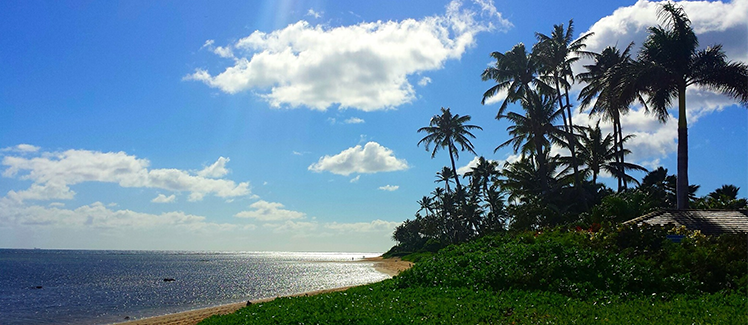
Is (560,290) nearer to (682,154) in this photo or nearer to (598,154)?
(682,154)

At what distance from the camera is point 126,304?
110 feet

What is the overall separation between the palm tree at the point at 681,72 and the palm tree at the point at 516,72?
11790 millimetres

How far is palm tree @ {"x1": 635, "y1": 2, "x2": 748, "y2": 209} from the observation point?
966 inches

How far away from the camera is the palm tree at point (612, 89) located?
1077 inches

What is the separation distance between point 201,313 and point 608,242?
67.7 feet

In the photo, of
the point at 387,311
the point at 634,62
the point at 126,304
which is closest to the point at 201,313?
the point at 126,304


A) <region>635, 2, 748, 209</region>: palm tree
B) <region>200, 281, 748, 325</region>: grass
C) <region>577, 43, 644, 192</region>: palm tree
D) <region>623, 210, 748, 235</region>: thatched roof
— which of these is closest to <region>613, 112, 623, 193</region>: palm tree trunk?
<region>577, 43, 644, 192</region>: palm tree

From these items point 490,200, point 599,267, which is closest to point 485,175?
point 490,200

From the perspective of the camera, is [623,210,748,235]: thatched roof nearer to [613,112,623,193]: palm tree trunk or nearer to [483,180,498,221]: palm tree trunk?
[613,112,623,193]: palm tree trunk

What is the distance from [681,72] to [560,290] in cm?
2007

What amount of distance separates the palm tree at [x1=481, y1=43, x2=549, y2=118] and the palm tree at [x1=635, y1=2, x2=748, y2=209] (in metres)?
11.8

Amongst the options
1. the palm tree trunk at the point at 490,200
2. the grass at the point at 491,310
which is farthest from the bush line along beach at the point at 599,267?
the palm tree trunk at the point at 490,200

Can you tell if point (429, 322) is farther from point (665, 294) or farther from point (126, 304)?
point (126, 304)

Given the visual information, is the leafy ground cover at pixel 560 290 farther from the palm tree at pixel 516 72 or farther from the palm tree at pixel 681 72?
the palm tree at pixel 516 72
